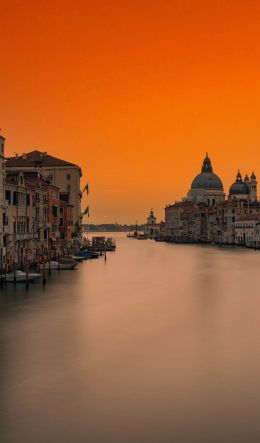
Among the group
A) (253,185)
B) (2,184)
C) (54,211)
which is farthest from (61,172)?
(253,185)

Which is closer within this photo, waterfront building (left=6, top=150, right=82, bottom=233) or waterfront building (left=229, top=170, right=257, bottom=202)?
waterfront building (left=6, top=150, right=82, bottom=233)

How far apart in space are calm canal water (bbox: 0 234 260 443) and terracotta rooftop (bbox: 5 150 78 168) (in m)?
48.7

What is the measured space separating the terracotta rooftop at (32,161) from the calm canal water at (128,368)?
48723 millimetres

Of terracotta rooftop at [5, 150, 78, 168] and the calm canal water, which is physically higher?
terracotta rooftop at [5, 150, 78, 168]

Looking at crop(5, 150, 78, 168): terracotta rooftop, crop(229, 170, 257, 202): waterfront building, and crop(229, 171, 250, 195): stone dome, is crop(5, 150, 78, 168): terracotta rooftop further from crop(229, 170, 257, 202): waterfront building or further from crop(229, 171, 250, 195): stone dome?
crop(229, 171, 250, 195): stone dome

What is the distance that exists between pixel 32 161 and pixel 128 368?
240 ft

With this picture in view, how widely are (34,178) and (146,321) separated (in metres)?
38.7

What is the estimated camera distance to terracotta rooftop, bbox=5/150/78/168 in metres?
89.0

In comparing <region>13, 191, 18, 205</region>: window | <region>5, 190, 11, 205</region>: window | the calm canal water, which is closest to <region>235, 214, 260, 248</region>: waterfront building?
<region>13, 191, 18, 205</region>: window

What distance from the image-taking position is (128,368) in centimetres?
2172

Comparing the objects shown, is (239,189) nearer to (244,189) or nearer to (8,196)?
(244,189)

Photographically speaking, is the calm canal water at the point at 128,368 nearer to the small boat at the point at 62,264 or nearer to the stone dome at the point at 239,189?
the small boat at the point at 62,264

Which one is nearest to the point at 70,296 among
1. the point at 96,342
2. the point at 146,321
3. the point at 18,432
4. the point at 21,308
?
the point at 21,308

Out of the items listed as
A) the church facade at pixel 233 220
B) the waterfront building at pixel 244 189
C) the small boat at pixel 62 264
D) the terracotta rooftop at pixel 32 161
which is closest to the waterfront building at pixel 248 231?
the church facade at pixel 233 220
